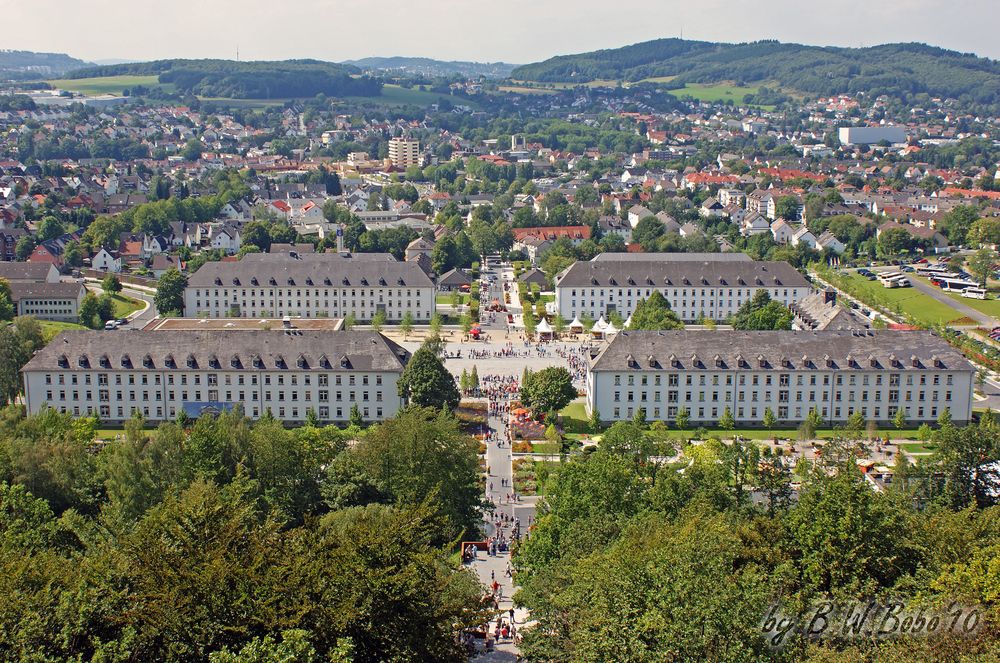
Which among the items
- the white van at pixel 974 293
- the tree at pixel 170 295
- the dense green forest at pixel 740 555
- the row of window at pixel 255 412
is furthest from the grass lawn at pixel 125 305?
the white van at pixel 974 293

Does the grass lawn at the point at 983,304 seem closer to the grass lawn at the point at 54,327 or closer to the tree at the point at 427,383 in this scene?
the tree at the point at 427,383

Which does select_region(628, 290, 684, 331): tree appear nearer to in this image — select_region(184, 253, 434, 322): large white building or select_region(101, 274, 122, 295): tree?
select_region(184, 253, 434, 322): large white building

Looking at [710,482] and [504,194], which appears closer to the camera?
[710,482]

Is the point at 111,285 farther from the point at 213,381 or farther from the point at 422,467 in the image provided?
the point at 422,467

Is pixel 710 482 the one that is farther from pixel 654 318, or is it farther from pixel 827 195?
pixel 827 195

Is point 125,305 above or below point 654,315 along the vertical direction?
below

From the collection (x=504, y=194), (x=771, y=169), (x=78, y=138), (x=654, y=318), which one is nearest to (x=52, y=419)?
(x=654, y=318)

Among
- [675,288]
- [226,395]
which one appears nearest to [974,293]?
[675,288]
